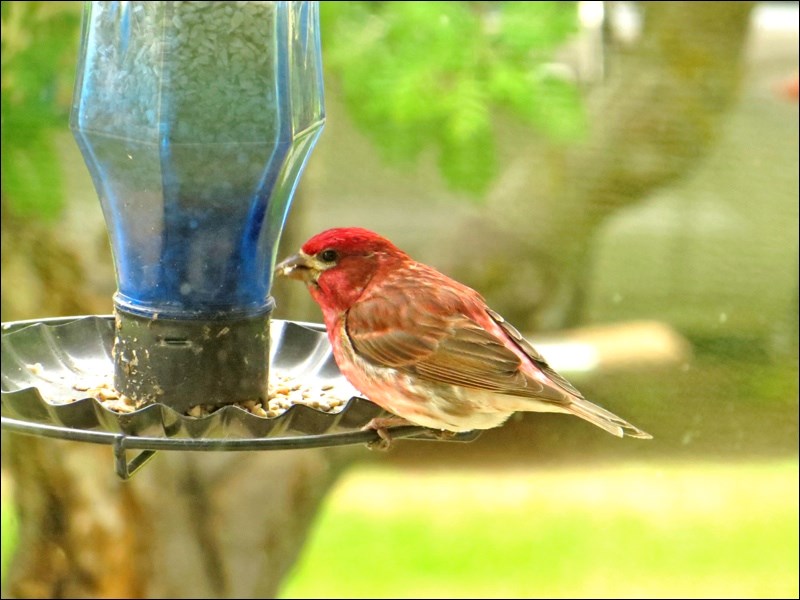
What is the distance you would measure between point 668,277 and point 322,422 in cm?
423

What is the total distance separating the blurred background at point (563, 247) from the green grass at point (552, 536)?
15 millimetres

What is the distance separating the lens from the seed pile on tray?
304 centimetres

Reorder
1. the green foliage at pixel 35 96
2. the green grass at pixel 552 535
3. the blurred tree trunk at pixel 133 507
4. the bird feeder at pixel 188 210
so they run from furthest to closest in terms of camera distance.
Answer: the green grass at pixel 552 535, the blurred tree trunk at pixel 133 507, the green foliage at pixel 35 96, the bird feeder at pixel 188 210

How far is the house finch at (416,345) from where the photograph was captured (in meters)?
3.13

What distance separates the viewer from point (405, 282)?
11.0 ft

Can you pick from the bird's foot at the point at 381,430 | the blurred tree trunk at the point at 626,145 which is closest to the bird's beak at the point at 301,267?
the bird's foot at the point at 381,430

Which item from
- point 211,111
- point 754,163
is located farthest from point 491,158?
point 211,111

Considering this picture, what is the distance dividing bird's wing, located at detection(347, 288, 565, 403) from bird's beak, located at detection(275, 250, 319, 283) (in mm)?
150

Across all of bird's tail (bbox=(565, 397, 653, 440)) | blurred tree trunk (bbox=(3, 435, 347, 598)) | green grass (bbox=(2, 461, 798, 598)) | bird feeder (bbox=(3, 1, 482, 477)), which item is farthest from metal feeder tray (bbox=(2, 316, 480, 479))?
green grass (bbox=(2, 461, 798, 598))

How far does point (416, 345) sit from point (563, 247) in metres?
2.95

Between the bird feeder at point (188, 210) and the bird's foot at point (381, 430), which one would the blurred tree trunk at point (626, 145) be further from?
the bird's foot at point (381, 430)

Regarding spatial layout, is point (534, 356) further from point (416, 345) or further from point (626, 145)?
point (626, 145)

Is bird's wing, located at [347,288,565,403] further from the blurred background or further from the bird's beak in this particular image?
the blurred background

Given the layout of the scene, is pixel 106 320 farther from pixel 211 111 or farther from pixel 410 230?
pixel 410 230
